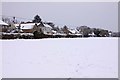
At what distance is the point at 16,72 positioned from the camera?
6.31m

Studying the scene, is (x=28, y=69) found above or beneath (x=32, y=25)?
beneath

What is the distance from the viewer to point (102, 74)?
19.7ft

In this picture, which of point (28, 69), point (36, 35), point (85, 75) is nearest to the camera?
point (85, 75)

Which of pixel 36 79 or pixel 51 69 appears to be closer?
pixel 36 79

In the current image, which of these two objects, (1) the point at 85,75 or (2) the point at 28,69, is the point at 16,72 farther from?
(1) the point at 85,75

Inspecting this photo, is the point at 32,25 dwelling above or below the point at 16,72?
above

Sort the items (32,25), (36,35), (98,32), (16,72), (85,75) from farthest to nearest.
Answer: (98,32) → (32,25) → (36,35) → (16,72) → (85,75)

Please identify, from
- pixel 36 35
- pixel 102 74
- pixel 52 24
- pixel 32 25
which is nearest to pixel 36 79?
pixel 102 74

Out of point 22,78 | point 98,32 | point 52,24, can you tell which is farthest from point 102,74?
point 52,24

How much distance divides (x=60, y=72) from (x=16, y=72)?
114 centimetres

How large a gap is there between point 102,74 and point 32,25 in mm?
58353

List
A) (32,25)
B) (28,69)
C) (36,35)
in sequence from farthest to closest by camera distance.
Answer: (32,25)
(36,35)
(28,69)

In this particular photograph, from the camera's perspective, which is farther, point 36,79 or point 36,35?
point 36,35

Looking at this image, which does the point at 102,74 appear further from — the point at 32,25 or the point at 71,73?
the point at 32,25
